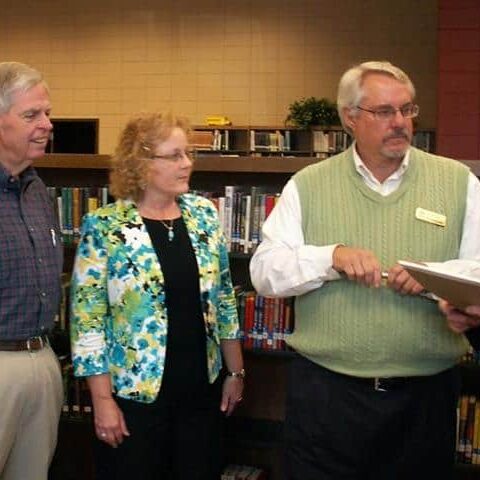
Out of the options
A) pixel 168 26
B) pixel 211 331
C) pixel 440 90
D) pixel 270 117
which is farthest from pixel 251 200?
pixel 168 26

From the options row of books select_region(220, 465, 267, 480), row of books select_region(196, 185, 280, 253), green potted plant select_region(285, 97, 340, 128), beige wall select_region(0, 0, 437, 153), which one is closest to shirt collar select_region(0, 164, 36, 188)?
row of books select_region(196, 185, 280, 253)

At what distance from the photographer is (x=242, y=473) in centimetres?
340

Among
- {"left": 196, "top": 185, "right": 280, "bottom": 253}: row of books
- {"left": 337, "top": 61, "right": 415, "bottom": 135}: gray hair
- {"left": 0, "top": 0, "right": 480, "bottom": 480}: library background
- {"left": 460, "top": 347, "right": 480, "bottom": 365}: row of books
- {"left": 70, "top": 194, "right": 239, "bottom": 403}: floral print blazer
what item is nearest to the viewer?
{"left": 337, "top": 61, "right": 415, "bottom": 135}: gray hair

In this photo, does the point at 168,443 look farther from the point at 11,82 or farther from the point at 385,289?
the point at 11,82

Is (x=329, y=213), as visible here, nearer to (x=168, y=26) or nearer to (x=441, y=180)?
(x=441, y=180)

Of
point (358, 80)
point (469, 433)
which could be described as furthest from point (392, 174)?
point (469, 433)

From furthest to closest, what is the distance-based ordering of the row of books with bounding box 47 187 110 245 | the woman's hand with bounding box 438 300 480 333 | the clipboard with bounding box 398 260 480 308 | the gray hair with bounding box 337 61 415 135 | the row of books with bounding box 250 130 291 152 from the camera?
the row of books with bounding box 250 130 291 152 < the row of books with bounding box 47 187 110 245 < the gray hair with bounding box 337 61 415 135 < the woman's hand with bounding box 438 300 480 333 < the clipboard with bounding box 398 260 480 308

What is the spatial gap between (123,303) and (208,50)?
7.61m

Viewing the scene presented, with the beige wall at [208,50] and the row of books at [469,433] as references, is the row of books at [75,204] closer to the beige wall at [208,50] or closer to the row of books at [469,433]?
the row of books at [469,433]

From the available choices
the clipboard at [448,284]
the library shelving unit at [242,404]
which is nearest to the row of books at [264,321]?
the library shelving unit at [242,404]

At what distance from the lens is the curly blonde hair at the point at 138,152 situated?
232cm

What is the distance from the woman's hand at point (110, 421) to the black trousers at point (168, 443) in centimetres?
2

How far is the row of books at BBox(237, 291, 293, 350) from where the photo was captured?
3.19 metres

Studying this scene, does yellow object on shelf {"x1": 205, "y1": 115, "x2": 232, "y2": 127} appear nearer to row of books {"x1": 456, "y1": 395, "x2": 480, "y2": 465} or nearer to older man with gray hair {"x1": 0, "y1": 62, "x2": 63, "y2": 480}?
row of books {"x1": 456, "y1": 395, "x2": 480, "y2": 465}
